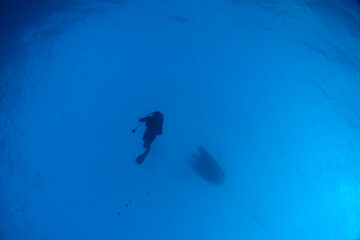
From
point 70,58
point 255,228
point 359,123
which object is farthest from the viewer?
point 255,228

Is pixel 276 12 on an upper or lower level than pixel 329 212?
upper

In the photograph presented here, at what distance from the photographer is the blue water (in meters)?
15.0

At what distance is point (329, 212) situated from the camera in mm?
26594

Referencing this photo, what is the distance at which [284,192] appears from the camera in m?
31.8

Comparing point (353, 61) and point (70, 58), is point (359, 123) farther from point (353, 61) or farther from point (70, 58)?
point (70, 58)

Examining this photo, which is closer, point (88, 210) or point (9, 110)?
point (9, 110)

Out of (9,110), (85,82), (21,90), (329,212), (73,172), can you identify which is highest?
(21,90)

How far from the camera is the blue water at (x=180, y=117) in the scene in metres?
15.0

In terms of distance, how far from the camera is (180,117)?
125 ft

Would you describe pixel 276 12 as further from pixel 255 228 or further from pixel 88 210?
pixel 88 210

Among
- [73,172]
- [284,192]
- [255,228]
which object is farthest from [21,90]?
[255,228]

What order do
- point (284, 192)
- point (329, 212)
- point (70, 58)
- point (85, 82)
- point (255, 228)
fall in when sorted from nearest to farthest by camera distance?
point (70, 58)
point (329, 212)
point (85, 82)
point (284, 192)
point (255, 228)

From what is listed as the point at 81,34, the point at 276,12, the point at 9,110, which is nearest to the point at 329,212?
the point at 276,12

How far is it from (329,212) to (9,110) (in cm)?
3085
